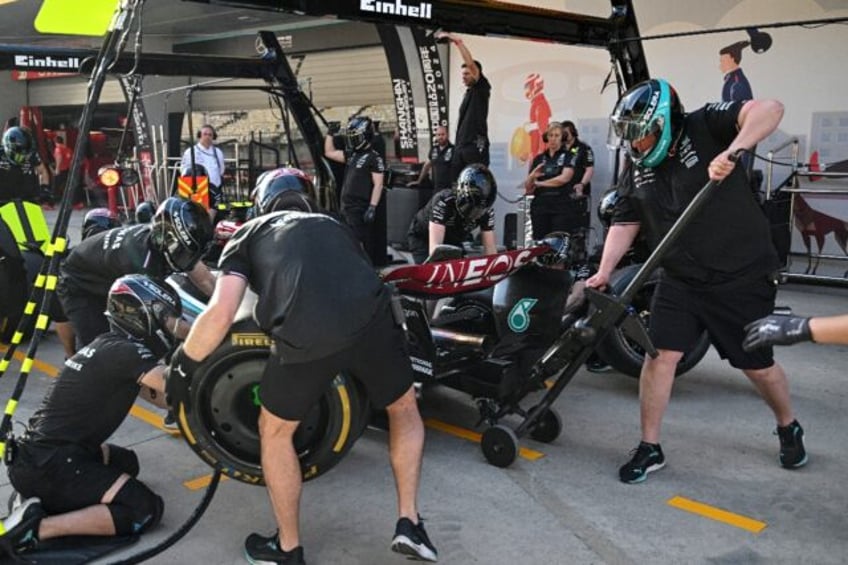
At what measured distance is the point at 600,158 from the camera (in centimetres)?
1246

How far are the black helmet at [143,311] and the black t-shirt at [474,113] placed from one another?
5113 millimetres

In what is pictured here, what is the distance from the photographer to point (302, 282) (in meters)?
2.93

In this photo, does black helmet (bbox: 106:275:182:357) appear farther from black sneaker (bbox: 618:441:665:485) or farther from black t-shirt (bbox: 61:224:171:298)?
black sneaker (bbox: 618:441:665:485)

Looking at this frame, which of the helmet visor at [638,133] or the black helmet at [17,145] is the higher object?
the helmet visor at [638,133]

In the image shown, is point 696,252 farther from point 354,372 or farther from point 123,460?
point 123,460

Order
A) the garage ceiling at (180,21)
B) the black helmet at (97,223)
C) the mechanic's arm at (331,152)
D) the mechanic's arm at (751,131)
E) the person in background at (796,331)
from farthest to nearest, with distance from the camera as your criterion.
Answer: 1. the garage ceiling at (180,21)
2. the mechanic's arm at (331,152)
3. the black helmet at (97,223)
4. the mechanic's arm at (751,131)
5. the person in background at (796,331)

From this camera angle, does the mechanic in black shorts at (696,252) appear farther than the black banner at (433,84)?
No

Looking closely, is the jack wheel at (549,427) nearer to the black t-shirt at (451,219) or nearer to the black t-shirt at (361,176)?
the black t-shirt at (451,219)

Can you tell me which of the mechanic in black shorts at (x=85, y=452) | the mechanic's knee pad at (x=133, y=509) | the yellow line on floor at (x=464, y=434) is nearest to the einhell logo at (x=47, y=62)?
the mechanic in black shorts at (x=85, y=452)

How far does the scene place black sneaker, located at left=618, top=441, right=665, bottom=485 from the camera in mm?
4133

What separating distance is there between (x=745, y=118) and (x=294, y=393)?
96.6 inches

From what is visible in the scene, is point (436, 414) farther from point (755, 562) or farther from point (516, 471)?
point (755, 562)

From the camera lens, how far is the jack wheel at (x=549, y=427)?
464cm

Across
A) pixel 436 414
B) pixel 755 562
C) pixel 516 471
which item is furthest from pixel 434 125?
pixel 755 562
